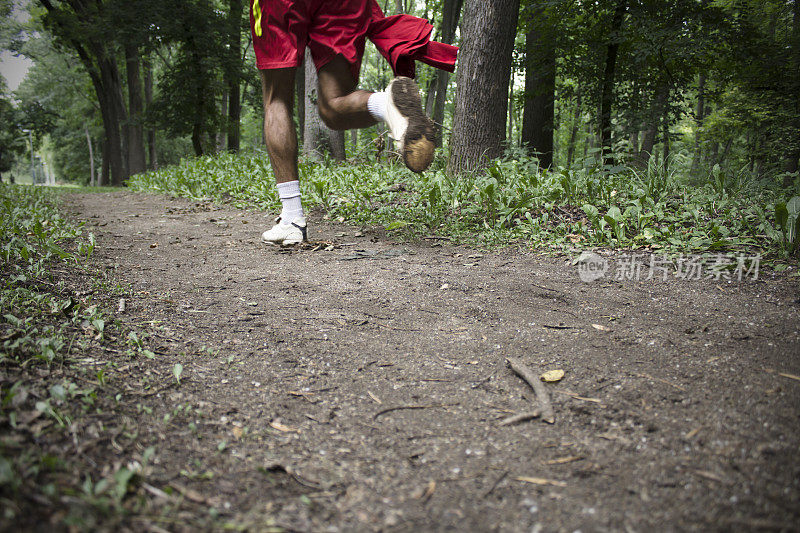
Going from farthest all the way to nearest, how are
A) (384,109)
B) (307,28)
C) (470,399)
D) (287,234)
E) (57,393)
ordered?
(287,234) < (307,28) < (384,109) < (470,399) < (57,393)

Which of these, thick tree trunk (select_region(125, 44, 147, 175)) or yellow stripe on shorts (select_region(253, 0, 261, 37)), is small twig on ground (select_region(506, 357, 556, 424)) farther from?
thick tree trunk (select_region(125, 44, 147, 175))

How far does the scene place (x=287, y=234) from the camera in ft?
10.9

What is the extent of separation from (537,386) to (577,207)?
239cm

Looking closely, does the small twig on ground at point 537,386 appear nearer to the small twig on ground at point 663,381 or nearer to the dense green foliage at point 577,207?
the small twig on ground at point 663,381

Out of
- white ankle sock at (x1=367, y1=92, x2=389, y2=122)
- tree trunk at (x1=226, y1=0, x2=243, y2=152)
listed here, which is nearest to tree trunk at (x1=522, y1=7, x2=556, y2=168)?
white ankle sock at (x1=367, y1=92, x2=389, y2=122)

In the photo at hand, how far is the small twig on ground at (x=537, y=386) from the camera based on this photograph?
1.28 m

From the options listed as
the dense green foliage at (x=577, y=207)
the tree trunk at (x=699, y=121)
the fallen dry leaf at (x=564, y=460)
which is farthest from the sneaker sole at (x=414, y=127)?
the tree trunk at (x=699, y=121)

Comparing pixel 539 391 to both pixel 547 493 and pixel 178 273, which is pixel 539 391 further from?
pixel 178 273

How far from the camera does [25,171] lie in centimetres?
→ 5616

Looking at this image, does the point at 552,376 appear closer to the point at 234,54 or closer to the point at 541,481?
the point at 541,481

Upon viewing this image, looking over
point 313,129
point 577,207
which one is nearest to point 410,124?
point 577,207

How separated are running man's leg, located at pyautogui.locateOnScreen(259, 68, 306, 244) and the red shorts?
0.14 metres

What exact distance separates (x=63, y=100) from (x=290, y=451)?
101 feet

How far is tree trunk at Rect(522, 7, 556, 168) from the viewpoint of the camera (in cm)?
795
